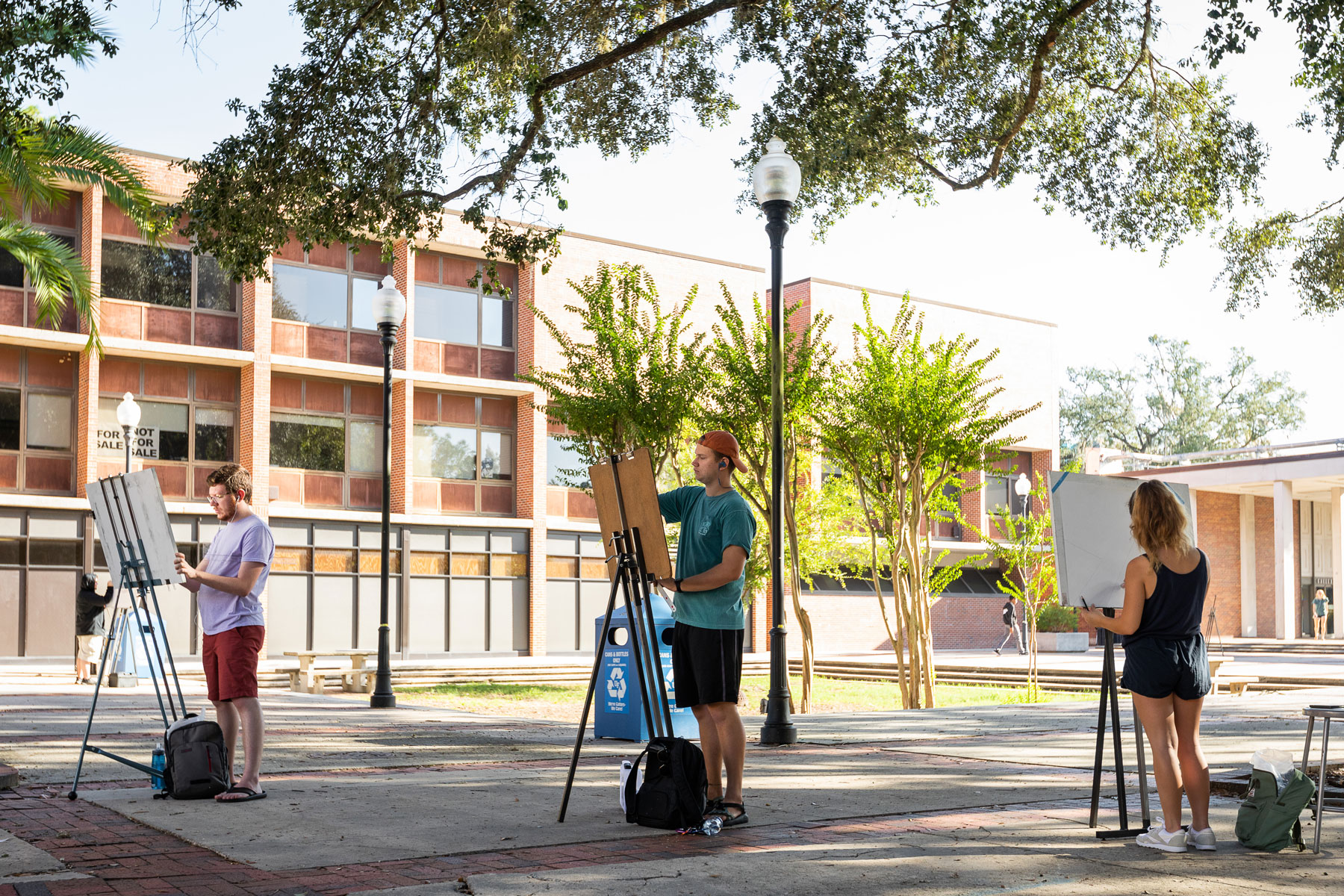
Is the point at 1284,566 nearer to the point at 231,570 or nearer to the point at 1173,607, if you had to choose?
the point at 1173,607

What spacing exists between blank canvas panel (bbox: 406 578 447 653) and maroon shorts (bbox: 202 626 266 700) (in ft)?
81.8

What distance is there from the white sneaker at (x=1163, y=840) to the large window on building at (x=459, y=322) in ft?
91.0

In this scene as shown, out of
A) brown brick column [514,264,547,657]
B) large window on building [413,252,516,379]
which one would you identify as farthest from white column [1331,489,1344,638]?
large window on building [413,252,516,379]

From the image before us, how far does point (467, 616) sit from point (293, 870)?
91.5 ft

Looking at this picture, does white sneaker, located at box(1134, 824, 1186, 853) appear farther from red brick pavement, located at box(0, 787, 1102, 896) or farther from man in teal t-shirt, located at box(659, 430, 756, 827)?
→ man in teal t-shirt, located at box(659, 430, 756, 827)

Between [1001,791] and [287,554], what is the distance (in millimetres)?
24911

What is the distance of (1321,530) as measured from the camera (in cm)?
4744

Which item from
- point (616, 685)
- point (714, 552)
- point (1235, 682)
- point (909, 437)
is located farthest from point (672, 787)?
point (1235, 682)

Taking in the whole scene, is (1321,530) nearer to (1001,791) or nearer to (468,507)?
(468,507)

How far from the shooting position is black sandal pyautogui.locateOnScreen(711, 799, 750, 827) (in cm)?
652

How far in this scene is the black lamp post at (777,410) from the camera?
36.2 ft

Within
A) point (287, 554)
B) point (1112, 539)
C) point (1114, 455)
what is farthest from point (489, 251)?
point (1114, 455)

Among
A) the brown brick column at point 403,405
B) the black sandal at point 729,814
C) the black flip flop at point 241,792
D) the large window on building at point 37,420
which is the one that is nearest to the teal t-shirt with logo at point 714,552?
the black sandal at point 729,814

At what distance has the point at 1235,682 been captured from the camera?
21.0m
